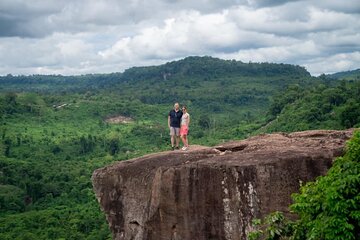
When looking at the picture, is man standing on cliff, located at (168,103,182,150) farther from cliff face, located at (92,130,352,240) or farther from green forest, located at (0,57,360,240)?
green forest, located at (0,57,360,240)

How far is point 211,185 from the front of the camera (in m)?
12.4

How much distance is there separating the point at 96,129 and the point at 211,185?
→ 10264 centimetres

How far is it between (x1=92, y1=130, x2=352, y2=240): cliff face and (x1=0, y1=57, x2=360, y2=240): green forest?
3.18m

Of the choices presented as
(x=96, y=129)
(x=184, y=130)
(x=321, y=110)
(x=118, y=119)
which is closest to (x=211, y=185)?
(x=184, y=130)

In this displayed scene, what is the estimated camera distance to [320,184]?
9.35 metres

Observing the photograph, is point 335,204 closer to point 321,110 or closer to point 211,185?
point 211,185

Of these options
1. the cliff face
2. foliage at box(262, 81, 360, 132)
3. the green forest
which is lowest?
the green forest

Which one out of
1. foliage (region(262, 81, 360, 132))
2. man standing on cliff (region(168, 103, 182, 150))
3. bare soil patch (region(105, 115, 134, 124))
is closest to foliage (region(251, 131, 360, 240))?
man standing on cliff (region(168, 103, 182, 150))

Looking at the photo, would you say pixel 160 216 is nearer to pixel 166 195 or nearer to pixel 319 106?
pixel 166 195

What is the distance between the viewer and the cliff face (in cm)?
1179

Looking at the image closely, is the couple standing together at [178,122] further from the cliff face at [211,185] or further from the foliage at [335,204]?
the foliage at [335,204]

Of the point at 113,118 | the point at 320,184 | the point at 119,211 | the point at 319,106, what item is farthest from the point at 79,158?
the point at 320,184

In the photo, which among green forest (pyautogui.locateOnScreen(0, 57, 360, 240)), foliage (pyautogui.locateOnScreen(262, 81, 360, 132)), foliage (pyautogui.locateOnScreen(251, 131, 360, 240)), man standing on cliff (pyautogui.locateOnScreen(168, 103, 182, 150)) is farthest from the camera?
green forest (pyautogui.locateOnScreen(0, 57, 360, 240))

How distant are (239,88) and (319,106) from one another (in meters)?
101
